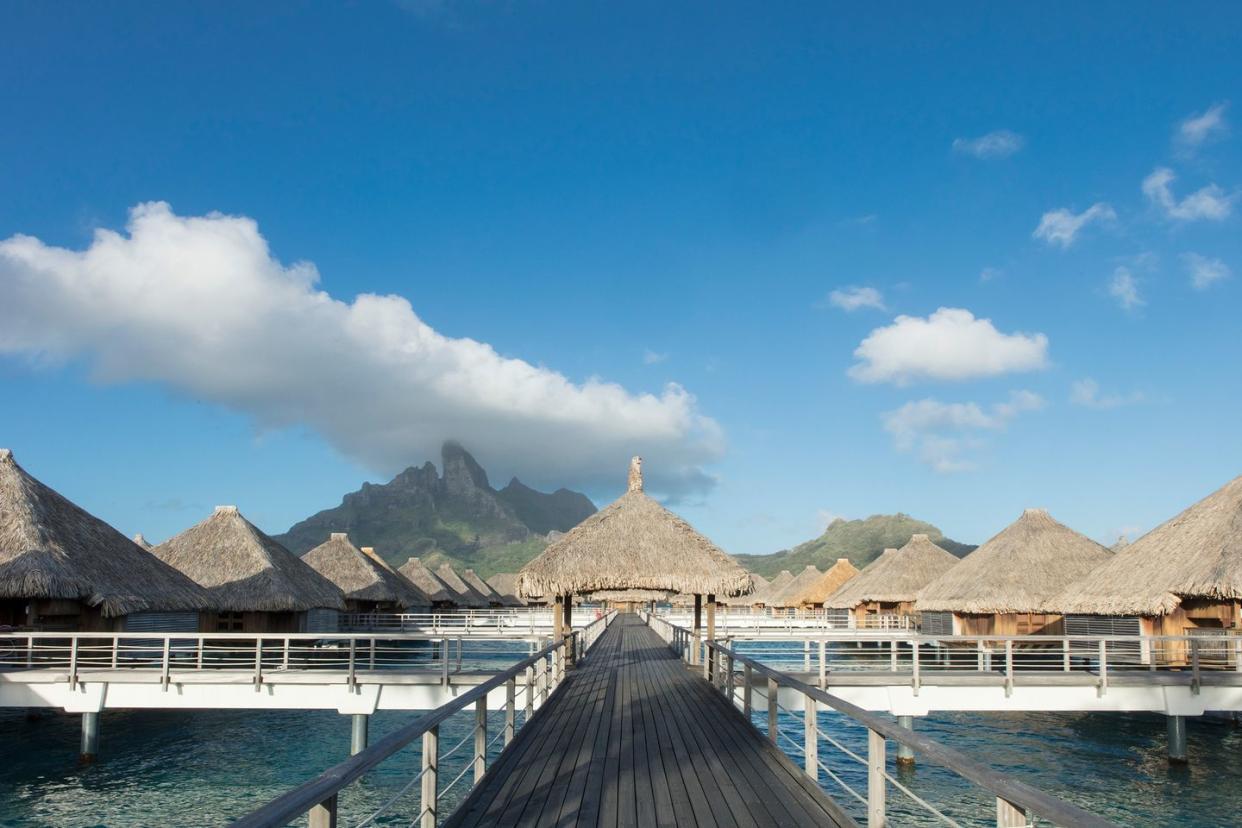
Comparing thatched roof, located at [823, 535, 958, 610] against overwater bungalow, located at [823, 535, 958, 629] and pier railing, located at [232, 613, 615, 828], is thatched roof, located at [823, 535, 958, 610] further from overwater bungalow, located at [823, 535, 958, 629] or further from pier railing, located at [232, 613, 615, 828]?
pier railing, located at [232, 613, 615, 828]

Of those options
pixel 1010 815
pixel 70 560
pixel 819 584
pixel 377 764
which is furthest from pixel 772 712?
pixel 819 584

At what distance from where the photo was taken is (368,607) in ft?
132

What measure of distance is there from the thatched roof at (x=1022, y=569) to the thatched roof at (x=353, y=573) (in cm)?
2160

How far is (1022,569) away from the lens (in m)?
28.2

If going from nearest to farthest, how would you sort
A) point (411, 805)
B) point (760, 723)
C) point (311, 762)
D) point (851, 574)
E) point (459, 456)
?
point (411, 805), point (311, 762), point (760, 723), point (851, 574), point (459, 456)

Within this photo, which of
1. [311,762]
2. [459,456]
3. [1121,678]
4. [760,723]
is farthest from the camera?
[459,456]

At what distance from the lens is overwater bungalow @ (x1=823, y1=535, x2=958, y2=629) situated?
39.1 meters

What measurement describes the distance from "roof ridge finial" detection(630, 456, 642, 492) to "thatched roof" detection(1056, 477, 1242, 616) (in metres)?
11.3

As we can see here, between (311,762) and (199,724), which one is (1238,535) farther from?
(199,724)

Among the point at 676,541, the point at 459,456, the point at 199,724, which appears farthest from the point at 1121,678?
the point at 459,456

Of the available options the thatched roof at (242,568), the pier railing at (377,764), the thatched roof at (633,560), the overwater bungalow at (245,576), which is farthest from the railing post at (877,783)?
the thatched roof at (242,568)

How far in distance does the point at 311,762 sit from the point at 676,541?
8386mm

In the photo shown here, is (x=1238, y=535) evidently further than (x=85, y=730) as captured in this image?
Yes

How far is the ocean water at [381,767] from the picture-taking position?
42.1 feet
